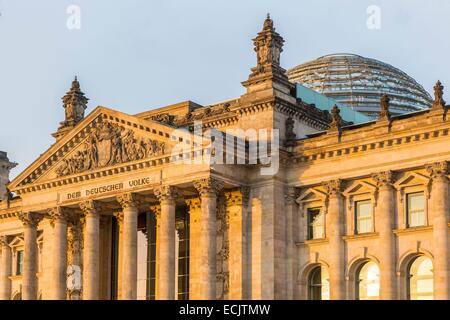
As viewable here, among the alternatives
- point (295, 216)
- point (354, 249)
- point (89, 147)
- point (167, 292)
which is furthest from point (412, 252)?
point (89, 147)

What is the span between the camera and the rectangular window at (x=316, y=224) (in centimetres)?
5778

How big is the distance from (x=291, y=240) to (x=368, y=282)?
4.97 m

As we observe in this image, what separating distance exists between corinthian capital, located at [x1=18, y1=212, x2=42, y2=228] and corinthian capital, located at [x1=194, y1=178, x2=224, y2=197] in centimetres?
1408

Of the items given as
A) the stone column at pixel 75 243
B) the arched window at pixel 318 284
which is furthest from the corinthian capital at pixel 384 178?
the stone column at pixel 75 243

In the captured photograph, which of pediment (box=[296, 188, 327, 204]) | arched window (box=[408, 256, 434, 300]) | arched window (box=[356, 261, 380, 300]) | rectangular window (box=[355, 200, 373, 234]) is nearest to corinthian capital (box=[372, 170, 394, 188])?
rectangular window (box=[355, 200, 373, 234])

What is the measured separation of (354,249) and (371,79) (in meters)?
29.8

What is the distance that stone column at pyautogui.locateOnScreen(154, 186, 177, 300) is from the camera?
57344mm

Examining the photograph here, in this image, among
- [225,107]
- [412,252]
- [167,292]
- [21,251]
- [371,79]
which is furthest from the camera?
[371,79]

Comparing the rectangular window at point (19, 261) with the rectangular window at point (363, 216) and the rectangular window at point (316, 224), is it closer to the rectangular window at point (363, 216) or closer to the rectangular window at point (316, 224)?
the rectangular window at point (316, 224)

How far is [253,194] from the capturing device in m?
58.5

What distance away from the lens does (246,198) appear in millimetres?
58594

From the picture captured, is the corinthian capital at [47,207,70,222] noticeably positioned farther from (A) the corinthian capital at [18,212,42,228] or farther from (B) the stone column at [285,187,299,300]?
(B) the stone column at [285,187,299,300]

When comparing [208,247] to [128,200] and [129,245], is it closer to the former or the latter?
[129,245]
